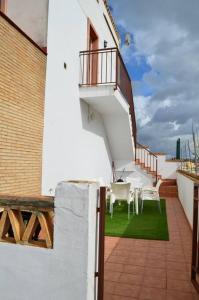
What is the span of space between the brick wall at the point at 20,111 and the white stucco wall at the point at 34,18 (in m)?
0.53

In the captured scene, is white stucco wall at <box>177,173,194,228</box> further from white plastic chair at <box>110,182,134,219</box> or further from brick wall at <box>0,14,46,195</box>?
brick wall at <box>0,14,46,195</box>

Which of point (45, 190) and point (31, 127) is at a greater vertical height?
point (31, 127)

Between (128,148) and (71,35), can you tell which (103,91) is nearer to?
(71,35)

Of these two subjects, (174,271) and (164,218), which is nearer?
(174,271)

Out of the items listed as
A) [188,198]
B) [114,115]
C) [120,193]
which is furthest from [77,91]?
[188,198]

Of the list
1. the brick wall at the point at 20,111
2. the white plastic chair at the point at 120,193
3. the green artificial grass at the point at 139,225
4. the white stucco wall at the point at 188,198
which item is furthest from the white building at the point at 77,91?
the white stucco wall at the point at 188,198

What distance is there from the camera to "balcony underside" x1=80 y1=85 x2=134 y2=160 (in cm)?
800

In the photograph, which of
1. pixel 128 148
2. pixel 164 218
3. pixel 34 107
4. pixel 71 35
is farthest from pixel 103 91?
pixel 128 148

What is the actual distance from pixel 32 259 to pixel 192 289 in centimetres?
201

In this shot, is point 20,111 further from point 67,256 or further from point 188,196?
point 188,196

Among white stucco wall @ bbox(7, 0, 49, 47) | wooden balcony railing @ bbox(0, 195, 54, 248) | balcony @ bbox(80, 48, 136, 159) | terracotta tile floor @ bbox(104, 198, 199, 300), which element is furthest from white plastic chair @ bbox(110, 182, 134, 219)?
wooden balcony railing @ bbox(0, 195, 54, 248)

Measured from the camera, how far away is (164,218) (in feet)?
23.8

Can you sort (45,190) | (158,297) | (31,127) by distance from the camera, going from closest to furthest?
(158,297) < (31,127) < (45,190)

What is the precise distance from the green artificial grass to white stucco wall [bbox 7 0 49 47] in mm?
4126
